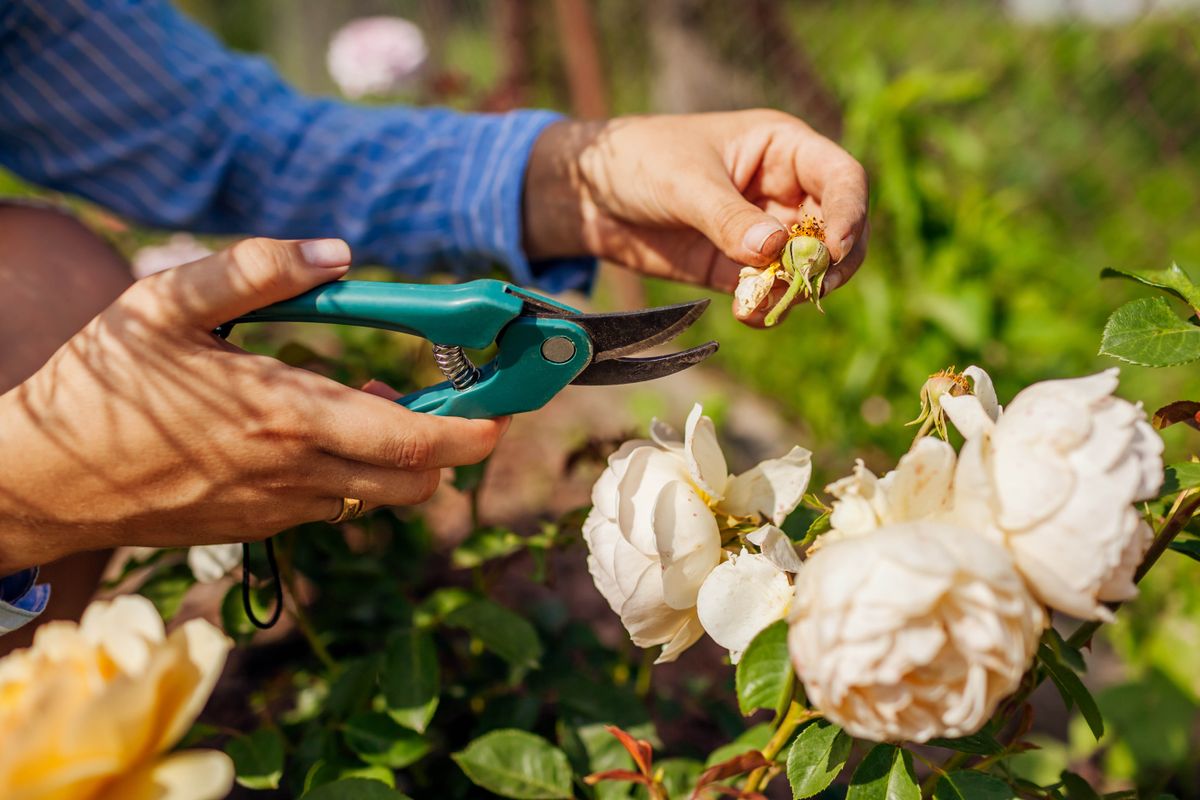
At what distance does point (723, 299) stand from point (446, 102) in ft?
3.85

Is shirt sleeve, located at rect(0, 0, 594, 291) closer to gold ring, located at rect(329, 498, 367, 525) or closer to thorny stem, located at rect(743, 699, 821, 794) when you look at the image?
gold ring, located at rect(329, 498, 367, 525)

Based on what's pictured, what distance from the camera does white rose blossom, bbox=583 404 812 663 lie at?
0.72 meters

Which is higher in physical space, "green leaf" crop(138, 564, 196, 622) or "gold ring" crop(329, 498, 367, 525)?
"gold ring" crop(329, 498, 367, 525)

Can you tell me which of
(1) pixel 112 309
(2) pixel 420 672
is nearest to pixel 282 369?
(1) pixel 112 309

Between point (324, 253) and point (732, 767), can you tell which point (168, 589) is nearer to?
point (324, 253)

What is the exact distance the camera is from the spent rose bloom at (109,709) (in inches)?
17.9

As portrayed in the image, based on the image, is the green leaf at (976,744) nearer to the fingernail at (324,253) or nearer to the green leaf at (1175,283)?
the green leaf at (1175,283)

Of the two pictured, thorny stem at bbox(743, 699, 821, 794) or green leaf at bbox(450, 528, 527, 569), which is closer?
thorny stem at bbox(743, 699, 821, 794)

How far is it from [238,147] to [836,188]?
1094 mm

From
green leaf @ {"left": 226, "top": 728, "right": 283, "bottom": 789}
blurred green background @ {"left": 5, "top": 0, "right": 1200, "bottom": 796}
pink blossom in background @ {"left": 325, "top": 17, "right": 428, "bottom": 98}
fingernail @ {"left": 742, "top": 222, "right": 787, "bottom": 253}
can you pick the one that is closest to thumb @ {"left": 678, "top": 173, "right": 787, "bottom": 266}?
fingernail @ {"left": 742, "top": 222, "right": 787, "bottom": 253}

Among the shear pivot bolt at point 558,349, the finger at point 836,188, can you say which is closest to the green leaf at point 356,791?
the shear pivot bolt at point 558,349

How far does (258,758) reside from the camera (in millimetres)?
1000

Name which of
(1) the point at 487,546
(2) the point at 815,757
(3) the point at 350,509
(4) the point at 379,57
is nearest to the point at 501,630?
(1) the point at 487,546

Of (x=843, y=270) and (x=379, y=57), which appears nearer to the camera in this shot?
(x=843, y=270)
